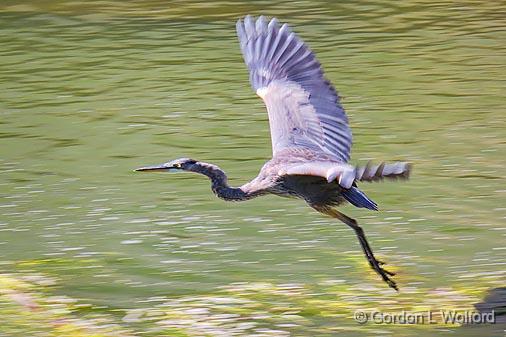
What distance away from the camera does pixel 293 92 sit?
5918mm

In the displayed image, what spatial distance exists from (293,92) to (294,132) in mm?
208

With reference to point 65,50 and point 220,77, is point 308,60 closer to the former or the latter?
point 220,77

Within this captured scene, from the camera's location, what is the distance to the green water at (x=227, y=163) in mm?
5738

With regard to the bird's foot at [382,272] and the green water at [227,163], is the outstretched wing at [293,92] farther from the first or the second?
the green water at [227,163]

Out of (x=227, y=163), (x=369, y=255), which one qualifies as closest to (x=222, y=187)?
(x=369, y=255)

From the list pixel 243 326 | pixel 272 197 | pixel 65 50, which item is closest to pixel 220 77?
pixel 65 50

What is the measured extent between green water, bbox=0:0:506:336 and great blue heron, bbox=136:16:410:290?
438 mm

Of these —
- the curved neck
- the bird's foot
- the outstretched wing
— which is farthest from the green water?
the outstretched wing

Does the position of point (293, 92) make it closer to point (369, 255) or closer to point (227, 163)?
point (369, 255)

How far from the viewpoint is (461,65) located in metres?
10.1

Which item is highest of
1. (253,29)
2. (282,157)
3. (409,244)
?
(253,29)

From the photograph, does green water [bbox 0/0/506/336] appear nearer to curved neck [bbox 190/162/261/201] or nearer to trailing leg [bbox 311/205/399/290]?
trailing leg [bbox 311/205/399/290]

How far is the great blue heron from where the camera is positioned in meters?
5.56

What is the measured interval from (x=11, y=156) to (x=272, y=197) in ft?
6.11
